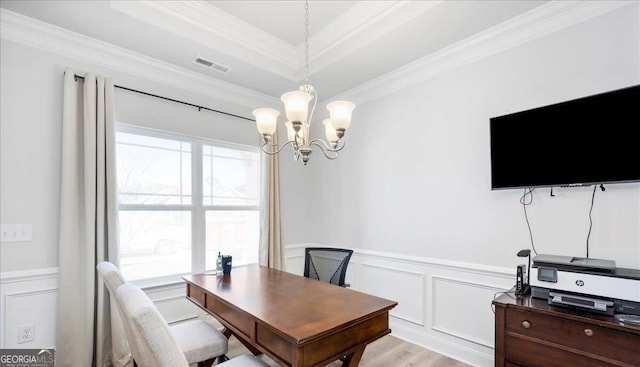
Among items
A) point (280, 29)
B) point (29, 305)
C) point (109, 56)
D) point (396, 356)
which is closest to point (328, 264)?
point (396, 356)

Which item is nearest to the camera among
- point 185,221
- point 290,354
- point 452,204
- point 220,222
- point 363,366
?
point 290,354

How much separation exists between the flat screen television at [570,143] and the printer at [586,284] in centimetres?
55

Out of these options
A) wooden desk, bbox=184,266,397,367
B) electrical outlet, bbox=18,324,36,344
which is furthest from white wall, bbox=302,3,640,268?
electrical outlet, bbox=18,324,36,344

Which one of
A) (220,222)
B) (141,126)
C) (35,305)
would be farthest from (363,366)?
(141,126)

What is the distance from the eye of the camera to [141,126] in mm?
2857

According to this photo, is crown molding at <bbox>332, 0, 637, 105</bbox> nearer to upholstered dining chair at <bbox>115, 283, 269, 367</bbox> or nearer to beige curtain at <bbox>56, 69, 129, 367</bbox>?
beige curtain at <bbox>56, 69, 129, 367</bbox>

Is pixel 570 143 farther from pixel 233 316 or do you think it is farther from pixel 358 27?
pixel 233 316

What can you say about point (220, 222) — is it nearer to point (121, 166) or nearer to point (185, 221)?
point (185, 221)

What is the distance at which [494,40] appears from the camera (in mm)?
2445

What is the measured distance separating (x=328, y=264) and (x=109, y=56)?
8.89 ft

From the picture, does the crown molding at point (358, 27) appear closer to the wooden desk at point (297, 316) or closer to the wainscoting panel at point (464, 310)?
the wooden desk at point (297, 316)

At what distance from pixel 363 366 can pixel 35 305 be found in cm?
262

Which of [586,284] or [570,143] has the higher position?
[570,143]

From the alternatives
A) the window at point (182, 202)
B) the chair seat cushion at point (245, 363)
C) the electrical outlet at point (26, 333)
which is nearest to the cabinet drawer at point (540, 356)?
the chair seat cushion at point (245, 363)
